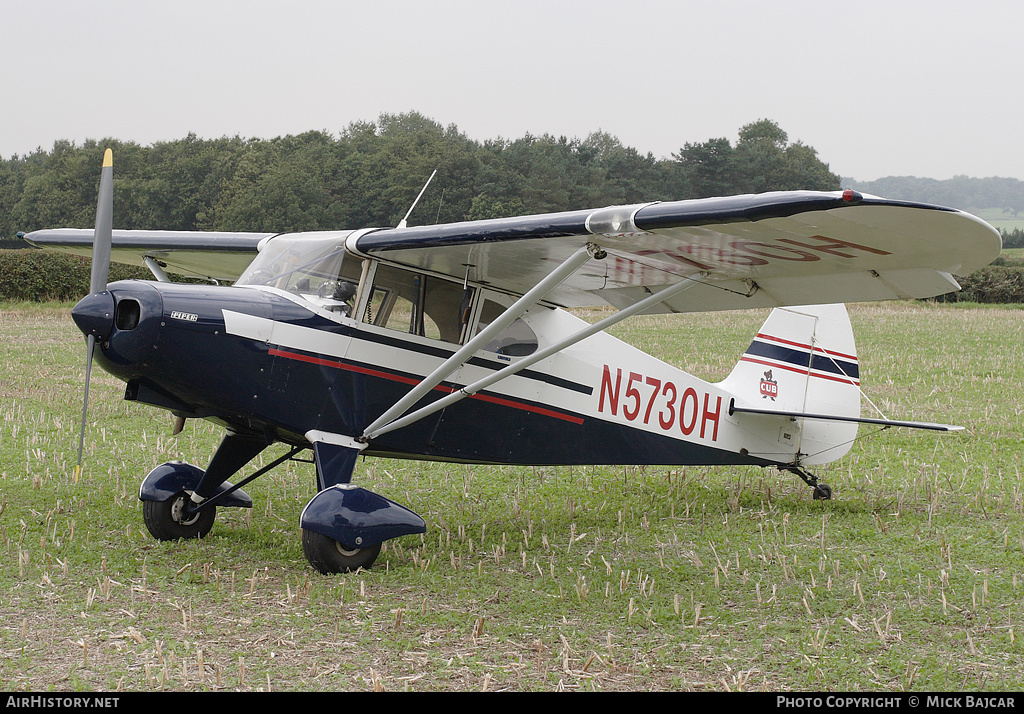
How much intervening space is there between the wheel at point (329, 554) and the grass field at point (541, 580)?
0.10m

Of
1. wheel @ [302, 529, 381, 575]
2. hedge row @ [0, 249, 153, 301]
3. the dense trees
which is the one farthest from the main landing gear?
the dense trees

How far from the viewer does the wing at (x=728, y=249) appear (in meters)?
3.99

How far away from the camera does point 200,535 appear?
646 cm

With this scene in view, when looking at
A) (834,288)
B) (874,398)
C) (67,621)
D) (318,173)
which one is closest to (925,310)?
(874,398)

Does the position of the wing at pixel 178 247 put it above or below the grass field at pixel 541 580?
above

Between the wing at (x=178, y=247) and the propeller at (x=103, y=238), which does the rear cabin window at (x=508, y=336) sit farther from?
the propeller at (x=103, y=238)

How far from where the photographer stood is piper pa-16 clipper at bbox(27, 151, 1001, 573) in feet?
15.0

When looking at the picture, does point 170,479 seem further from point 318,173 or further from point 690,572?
point 318,173

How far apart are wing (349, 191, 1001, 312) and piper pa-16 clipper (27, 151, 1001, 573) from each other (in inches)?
0.6

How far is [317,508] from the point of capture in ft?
17.7

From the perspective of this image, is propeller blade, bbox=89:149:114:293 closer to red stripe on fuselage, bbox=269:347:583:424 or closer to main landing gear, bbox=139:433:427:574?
red stripe on fuselage, bbox=269:347:583:424

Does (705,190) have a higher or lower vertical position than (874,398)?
higher

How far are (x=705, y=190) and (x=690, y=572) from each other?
214ft

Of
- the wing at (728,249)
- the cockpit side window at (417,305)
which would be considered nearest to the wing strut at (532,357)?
the wing at (728,249)
